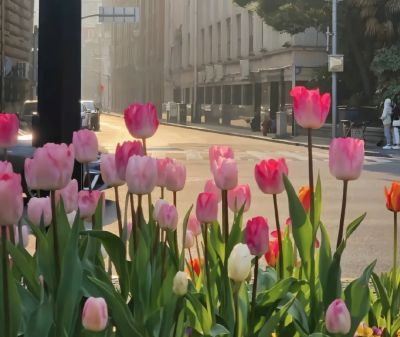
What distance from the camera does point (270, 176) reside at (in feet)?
7.60

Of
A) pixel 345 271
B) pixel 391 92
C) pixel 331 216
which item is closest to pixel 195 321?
pixel 345 271

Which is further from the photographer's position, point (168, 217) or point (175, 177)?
point (175, 177)

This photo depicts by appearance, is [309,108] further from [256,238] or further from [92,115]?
[92,115]

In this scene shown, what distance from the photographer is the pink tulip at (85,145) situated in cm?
245

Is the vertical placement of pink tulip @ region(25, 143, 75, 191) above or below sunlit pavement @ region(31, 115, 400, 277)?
above

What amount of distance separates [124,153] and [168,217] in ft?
0.75

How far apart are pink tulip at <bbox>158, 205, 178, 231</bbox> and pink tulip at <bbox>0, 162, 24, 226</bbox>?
0.58 metres

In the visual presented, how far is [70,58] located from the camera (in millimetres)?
2896

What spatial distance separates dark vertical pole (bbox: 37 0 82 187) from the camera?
287 centimetres

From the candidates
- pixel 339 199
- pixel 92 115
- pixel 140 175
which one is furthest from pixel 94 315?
pixel 92 115

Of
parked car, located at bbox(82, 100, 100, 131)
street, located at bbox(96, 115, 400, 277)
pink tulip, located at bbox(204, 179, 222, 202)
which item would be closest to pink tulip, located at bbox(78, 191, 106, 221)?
pink tulip, located at bbox(204, 179, 222, 202)

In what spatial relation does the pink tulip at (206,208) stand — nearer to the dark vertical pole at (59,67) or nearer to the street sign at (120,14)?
the dark vertical pole at (59,67)

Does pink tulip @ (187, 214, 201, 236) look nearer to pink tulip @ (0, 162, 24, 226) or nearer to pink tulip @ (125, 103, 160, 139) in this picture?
pink tulip @ (125, 103, 160, 139)

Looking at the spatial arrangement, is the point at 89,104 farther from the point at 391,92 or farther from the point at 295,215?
the point at 295,215
